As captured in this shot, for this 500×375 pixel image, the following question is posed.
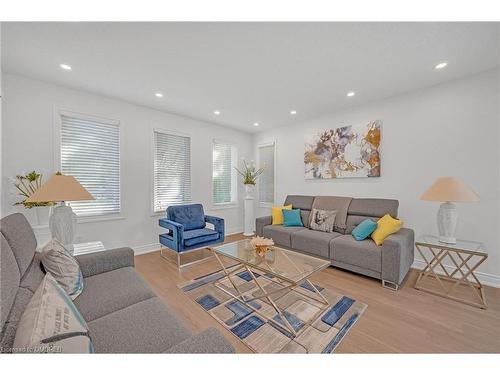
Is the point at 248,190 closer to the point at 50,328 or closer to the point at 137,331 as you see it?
the point at 137,331

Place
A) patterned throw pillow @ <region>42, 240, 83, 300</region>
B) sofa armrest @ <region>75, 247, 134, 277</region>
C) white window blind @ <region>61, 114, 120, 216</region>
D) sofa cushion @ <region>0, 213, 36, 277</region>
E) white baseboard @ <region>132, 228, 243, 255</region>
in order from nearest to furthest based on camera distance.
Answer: sofa cushion @ <region>0, 213, 36, 277</region>
patterned throw pillow @ <region>42, 240, 83, 300</region>
sofa armrest @ <region>75, 247, 134, 277</region>
white window blind @ <region>61, 114, 120, 216</region>
white baseboard @ <region>132, 228, 243, 255</region>

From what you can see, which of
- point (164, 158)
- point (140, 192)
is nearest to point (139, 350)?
point (140, 192)

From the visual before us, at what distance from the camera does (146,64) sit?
2.22m

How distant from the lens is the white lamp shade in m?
2.07

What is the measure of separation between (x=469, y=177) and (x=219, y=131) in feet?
14.0

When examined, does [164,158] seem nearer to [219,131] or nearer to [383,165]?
[219,131]

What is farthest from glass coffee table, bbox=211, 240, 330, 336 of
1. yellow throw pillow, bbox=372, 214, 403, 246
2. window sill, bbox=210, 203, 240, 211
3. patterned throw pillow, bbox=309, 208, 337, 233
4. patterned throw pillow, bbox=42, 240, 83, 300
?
window sill, bbox=210, 203, 240, 211

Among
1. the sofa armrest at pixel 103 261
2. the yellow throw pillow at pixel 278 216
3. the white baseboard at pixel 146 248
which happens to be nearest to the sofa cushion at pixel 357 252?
the yellow throw pillow at pixel 278 216

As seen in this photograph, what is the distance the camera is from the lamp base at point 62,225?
1810 mm

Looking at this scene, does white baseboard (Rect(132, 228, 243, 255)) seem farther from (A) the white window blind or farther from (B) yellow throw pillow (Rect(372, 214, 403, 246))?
(B) yellow throw pillow (Rect(372, 214, 403, 246))

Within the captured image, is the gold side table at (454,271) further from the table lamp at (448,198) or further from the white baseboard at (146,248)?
the white baseboard at (146,248)

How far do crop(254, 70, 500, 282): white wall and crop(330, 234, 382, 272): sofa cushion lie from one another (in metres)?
1.02

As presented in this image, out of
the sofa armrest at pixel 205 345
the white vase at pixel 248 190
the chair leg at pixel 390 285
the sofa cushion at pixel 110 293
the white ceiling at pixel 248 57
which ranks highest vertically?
the white ceiling at pixel 248 57

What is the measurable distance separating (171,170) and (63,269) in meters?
2.69
